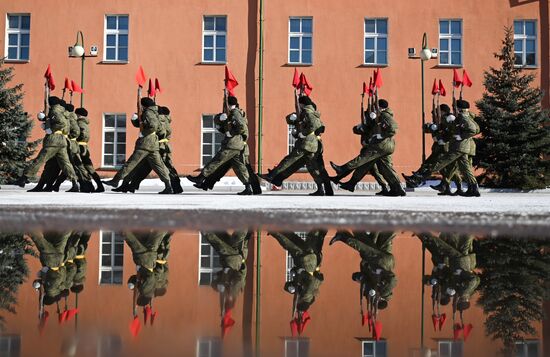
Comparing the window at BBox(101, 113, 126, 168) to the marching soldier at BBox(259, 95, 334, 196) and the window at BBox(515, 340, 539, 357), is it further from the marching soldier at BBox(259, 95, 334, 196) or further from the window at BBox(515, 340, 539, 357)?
the window at BBox(515, 340, 539, 357)

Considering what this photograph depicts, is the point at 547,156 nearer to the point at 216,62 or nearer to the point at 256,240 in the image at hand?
the point at 216,62

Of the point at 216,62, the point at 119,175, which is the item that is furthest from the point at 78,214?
the point at 216,62

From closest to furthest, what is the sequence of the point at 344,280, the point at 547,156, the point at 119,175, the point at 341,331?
the point at 341,331, the point at 344,280, the point at 119,175, the point at 547,156

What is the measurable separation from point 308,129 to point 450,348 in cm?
1289

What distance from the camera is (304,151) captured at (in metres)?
15.0

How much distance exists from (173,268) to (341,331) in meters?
1.82

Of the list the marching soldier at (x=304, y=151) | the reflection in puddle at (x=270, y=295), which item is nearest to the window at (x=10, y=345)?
the reflection in puddle at (x=270, y=295)

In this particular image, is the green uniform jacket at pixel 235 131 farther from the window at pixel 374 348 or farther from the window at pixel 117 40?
the window at pixel 374 348

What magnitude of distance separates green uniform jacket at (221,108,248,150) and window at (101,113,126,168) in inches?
454

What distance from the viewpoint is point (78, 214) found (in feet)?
26.1

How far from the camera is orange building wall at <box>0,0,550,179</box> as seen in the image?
85.1ft

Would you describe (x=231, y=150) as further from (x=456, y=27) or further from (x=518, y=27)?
(x=518, y=27)

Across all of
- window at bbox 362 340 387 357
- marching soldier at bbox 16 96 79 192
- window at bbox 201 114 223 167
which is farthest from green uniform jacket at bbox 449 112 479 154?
window at bbox 362 340 387 357

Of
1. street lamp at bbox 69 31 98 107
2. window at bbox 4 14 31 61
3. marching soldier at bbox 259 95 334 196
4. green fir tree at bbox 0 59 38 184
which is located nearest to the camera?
marching soldier at bbox 259 95 334 196
